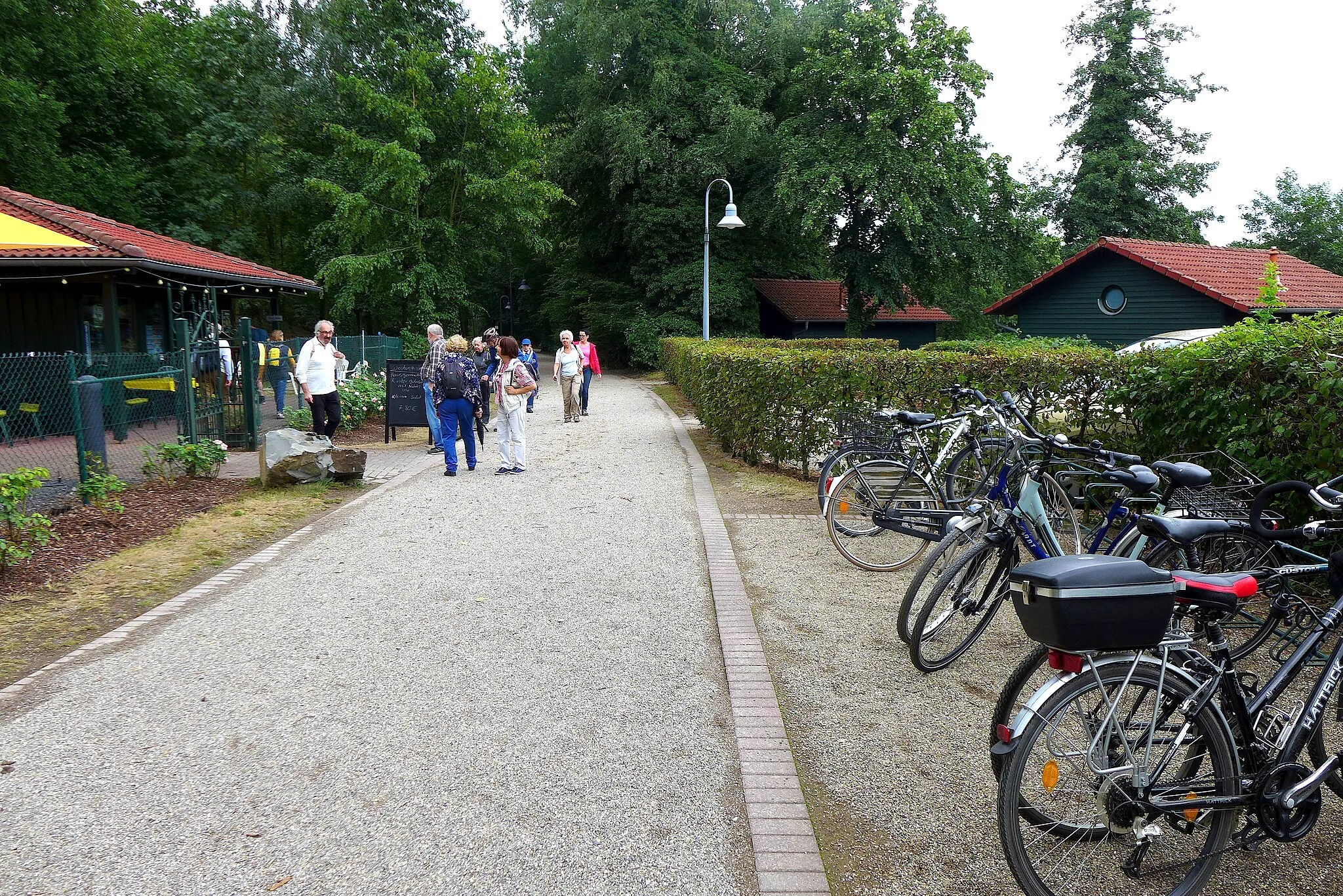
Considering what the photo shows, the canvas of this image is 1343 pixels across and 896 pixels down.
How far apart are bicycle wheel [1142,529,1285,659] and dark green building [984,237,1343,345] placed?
903 inches

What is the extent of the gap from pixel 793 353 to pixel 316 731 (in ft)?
26.7

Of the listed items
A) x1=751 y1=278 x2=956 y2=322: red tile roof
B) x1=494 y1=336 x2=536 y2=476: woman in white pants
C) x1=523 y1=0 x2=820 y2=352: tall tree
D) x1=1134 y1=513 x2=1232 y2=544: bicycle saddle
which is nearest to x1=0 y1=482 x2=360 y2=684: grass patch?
x1=494 y1=336 x2=536 y2=476: woman in white pants

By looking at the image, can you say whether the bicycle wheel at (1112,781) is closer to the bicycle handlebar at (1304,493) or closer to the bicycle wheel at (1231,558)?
the bicycle handlebar at (1304,493)

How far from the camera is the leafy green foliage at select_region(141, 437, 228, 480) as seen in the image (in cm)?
958

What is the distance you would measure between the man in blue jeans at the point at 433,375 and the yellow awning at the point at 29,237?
4.87m

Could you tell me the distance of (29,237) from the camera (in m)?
→ 12.5

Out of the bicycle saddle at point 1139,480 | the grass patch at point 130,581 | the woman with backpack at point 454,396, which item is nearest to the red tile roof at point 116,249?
the woman with backpack at point 454,396

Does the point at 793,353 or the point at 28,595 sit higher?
the point at 793,353

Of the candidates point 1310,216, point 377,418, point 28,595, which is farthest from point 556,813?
point 1310,216

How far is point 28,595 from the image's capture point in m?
5.95

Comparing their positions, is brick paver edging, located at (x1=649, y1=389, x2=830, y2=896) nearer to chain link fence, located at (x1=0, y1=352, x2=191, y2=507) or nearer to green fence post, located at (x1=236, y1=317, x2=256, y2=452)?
chain link fence, located at (x1=0, y1=352, x2=191, y2=507)

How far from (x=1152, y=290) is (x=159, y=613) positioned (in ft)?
90.4

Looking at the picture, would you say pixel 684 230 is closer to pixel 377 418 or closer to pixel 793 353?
pixel 377 418

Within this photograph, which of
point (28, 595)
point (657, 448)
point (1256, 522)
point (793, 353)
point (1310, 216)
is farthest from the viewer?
point (1310, 216)
